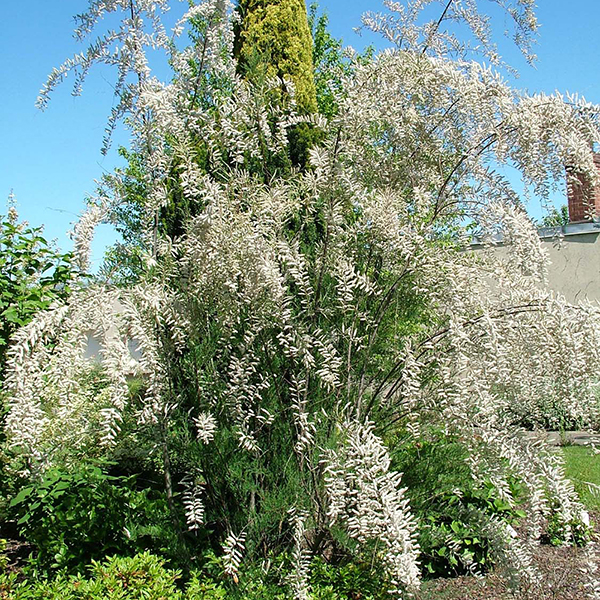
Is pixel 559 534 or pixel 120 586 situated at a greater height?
pixel 120 586

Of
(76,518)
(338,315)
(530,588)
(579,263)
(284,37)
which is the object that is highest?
(284,37)

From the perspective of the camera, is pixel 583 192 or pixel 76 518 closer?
pixel 583 192

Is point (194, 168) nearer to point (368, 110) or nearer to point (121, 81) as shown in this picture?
point (121, 81)

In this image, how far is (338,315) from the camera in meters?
3.21

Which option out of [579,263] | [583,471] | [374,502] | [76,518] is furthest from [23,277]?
[579,263]

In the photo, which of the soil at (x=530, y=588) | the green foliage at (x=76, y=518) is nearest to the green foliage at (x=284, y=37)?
the green foliage at (x=76, y=518)

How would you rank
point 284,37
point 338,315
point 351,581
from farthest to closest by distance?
1. point 284,37
2. point 338,315
3. point 351,581

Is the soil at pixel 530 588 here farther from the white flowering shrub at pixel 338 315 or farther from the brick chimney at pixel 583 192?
the brick chimney at pixel 583 192

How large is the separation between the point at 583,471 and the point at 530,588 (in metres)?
2.50

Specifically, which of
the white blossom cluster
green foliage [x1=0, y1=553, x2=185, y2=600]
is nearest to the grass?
the white blossom cluster

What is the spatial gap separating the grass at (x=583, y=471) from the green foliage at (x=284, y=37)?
12.7ft

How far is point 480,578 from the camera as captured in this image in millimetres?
3309

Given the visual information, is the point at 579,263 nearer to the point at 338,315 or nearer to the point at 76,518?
the point at 338,315

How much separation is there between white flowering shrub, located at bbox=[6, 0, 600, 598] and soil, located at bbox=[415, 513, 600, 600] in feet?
2.05
